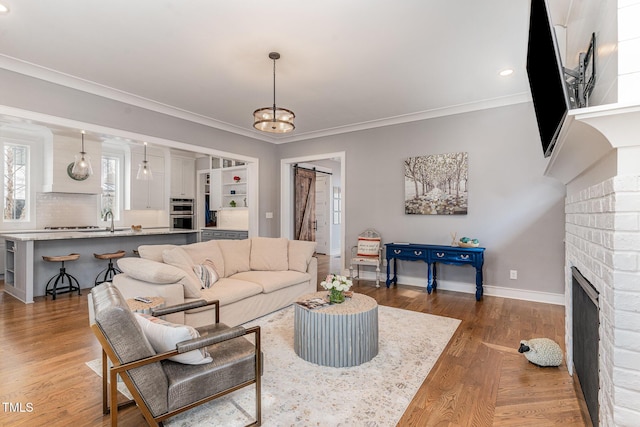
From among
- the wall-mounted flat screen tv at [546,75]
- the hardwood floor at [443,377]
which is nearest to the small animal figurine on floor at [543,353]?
the hardwood floor at [443,377]

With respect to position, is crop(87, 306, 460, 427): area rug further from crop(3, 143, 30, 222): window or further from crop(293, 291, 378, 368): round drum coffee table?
crop(3, 143, 30, 222): window

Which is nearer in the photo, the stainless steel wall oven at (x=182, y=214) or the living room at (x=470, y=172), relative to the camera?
the living room at (x=470, y=172)

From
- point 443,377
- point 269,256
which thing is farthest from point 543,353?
point 269,256

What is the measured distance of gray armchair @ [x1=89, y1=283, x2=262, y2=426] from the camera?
1456 millimetres

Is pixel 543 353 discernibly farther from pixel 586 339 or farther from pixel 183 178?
pixel 183 178

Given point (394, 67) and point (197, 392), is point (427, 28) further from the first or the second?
point (197, 392)

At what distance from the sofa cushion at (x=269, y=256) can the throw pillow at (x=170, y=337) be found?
254 cm

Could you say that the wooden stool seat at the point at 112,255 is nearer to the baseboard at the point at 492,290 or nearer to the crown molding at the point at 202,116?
the crown molding at the point at 202,116

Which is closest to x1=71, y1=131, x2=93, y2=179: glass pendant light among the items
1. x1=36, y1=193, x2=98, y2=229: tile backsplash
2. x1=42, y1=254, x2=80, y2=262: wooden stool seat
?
x1=36, y1=193, x2=98, y2=229: tile backsplash

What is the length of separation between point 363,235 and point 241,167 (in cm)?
365

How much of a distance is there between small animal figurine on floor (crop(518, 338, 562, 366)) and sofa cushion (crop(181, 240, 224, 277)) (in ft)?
10.4

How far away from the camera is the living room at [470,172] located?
3.94m

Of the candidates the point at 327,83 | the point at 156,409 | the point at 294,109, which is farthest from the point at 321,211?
the point at 156,409

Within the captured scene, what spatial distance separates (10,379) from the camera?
233cm
